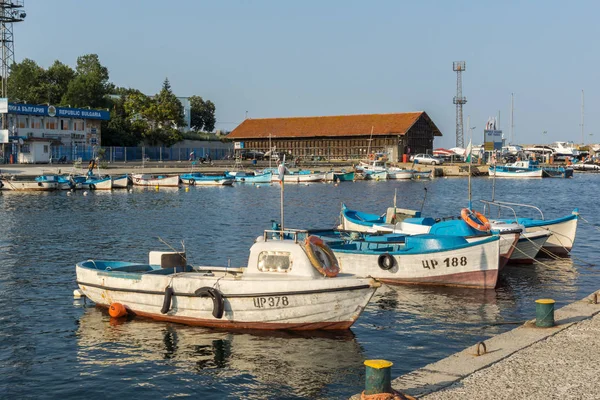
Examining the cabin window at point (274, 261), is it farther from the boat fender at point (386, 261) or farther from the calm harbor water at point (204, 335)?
the boat fender at point (386, 261)

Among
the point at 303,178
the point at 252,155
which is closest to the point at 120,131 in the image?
the point at 252,155

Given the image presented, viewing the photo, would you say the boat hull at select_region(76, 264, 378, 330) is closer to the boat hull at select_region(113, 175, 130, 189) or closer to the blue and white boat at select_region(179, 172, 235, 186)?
the boat hull at select_region(113, 175, 130, 189)

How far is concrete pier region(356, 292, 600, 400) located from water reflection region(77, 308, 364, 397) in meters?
2.83

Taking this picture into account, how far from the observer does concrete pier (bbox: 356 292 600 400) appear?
1202 centimetres

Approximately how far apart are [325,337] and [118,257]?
1640 cm

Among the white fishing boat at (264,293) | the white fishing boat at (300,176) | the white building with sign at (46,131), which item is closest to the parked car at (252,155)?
the white building with sign at (46,131)

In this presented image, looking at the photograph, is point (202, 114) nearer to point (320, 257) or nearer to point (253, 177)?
point (253, 177)

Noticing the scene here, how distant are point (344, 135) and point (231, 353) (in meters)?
108

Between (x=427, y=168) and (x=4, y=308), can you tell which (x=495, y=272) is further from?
(x=427, y=168)

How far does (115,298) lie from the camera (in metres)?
20.8

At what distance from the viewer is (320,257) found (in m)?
18.9

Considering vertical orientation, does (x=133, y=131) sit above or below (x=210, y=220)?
above

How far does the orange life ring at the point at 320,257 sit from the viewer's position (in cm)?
1862

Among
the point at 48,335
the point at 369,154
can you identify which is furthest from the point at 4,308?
the point at 369,154
